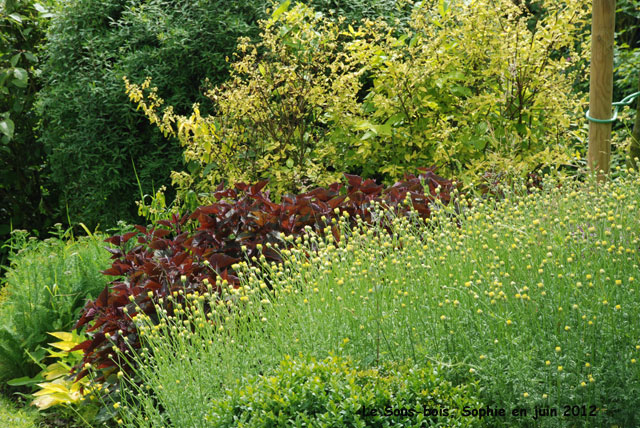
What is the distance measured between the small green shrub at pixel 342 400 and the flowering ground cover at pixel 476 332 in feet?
0.04

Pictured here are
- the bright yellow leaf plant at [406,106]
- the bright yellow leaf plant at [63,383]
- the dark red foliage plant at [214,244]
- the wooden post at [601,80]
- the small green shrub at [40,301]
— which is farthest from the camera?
the bright yellow leaf plant at [406,106]

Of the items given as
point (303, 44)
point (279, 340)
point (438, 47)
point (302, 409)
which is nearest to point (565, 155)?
point (438, 47)

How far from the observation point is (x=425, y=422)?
2.45 m

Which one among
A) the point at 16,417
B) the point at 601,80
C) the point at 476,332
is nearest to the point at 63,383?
the point at 16,417

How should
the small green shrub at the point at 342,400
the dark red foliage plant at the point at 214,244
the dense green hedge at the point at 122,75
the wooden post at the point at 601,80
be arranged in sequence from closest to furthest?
the small green shrub at the point at 342,400, the dark red foliage plant at the point at 214,244, the wooden post at the point at 601,80, the dense green hedge at the point at 122,75

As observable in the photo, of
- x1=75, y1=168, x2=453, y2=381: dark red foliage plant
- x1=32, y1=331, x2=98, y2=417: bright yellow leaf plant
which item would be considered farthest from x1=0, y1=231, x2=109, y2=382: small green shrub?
x1=75, y1=168, x2=453, y2=381: dark red foliage plant

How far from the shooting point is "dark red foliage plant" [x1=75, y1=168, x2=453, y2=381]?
12.0 ft

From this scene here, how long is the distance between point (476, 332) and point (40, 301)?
128 inches

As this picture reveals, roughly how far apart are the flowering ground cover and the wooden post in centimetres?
90

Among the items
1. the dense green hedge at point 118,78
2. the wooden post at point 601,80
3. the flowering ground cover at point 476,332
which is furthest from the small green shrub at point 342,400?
the dense green hedge at point 118,78

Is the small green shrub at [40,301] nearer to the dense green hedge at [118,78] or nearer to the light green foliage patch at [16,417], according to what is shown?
the light green foliage patch at [16,417]

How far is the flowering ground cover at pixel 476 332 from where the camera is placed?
246 centimetres

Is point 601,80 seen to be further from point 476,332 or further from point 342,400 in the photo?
point 342,400

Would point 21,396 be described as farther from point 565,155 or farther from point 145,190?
point 565,155
